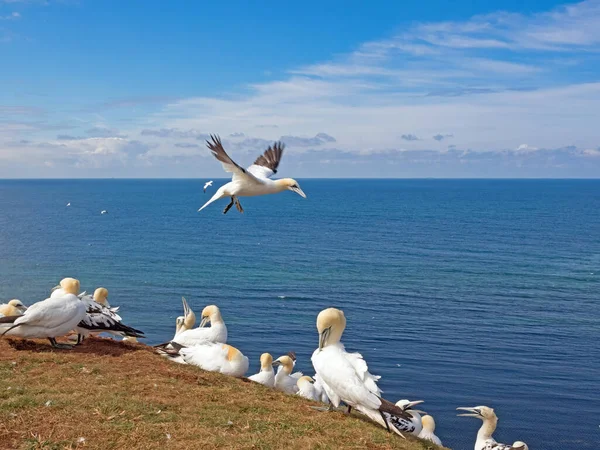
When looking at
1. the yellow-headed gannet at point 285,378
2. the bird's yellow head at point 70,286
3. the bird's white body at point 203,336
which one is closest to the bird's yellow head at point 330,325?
the bird's white body at point 203,336

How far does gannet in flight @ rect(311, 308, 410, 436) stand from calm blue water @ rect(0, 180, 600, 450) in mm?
13293

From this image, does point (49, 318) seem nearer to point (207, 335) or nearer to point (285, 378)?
point (207, 335)

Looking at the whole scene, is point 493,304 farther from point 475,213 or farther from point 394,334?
point 475,213

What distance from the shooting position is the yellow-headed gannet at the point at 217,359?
40.9 feet

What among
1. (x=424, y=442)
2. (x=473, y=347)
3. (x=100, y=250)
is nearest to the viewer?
(x=424, y=442)

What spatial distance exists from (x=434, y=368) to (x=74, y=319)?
2060 cm

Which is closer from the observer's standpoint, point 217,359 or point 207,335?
point 217,359

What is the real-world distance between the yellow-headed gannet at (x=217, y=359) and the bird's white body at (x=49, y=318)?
2.32 meters

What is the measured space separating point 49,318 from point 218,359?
3.28m

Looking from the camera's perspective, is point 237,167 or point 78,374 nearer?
point 78,374

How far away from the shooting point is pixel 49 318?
37.4ft

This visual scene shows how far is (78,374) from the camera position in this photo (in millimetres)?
10195

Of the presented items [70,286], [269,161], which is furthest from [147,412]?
[269,161]

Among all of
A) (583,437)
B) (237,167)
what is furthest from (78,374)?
(583,437)
